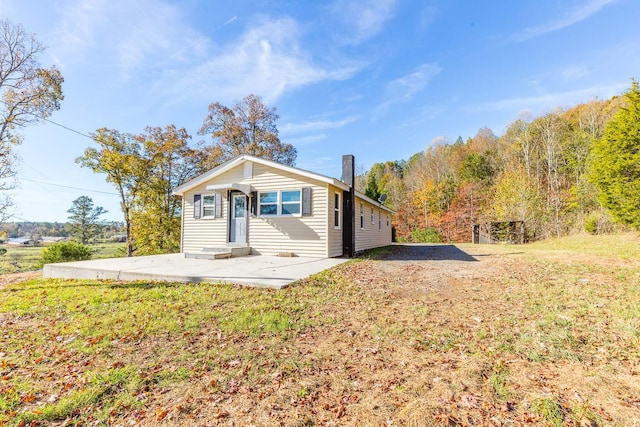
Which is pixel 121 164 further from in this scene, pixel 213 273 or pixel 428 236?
pixel 428 236

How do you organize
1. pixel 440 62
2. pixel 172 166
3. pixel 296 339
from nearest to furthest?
pixel 296 339 → pixel 440 62 → pixel 172 166

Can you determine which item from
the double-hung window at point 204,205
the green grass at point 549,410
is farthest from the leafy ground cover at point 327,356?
the double-hung window at point 204,205

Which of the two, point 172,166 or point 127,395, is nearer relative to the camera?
point 127,395

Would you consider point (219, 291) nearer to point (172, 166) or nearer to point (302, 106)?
point (302, 106)

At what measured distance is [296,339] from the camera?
3.33 meters

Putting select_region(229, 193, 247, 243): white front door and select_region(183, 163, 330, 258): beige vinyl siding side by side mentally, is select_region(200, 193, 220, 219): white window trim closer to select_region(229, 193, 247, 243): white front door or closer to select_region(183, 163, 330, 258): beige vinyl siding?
select_region(183, 163, 330, 258): beige vinyl siding

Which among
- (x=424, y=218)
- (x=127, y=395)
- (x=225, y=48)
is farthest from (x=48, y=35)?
(x=424, y=218)

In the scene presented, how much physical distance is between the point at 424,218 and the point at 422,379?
2792 cm

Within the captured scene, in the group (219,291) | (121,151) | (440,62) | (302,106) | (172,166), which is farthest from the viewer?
(172,166)

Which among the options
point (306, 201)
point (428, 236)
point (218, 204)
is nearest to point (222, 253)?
point (218, 204)

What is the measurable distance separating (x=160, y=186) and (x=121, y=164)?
265 centimetres

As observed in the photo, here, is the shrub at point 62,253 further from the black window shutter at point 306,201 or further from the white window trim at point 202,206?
the black window shutter at point 306,201

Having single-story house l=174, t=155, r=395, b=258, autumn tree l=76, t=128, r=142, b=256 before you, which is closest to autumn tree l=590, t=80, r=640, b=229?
single-story house l=174, t=155, r=395, b=258

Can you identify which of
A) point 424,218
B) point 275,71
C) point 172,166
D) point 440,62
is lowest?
point 424,218
